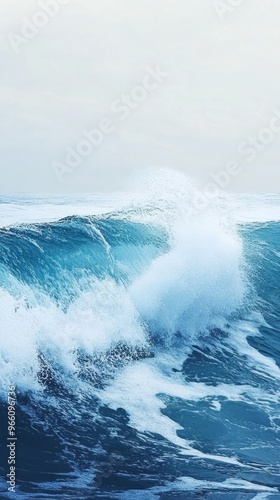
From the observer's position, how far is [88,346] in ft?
32.8

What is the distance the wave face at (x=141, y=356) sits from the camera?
23.4 feet

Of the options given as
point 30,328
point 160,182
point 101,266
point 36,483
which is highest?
point 160,182

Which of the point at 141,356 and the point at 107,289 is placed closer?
the point at 141,356

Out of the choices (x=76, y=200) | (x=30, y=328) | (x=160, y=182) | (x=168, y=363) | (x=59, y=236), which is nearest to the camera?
(x=30, y=328)

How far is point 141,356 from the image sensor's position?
10.8 metres

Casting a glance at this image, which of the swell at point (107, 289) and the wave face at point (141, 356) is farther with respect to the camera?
the swell at point (107, 289)

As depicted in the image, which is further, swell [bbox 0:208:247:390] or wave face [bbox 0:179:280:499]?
swell [bbox 0:208:247:390]

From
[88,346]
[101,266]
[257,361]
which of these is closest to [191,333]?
[257,361]

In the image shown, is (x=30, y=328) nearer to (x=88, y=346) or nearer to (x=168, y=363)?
(x=88, y=346)

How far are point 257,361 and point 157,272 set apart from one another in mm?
2866

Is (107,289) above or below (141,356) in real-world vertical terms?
above

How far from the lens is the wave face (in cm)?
714

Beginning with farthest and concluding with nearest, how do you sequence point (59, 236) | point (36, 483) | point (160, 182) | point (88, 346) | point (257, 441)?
point (160, 182) → point (59, 236) → point (88, 346) → point (257, 441) → point (36, 483)

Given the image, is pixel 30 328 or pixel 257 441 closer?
pixel 257 441
